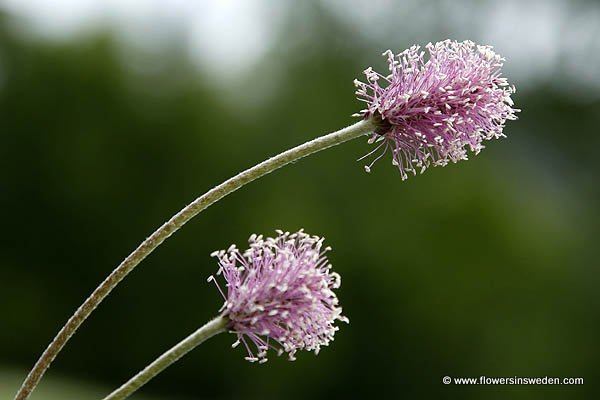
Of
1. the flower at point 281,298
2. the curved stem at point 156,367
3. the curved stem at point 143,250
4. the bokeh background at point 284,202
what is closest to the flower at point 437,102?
the curved stem at point 143,250

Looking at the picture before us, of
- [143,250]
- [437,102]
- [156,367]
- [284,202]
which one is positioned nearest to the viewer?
[156,367]

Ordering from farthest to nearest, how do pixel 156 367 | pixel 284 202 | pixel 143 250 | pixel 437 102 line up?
1. pixel 284 202
2. pixel 437 102
3. pixel 143 250
4. pixel 156 367

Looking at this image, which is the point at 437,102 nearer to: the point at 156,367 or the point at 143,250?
the point at 143,250

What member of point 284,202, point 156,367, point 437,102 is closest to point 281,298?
point 156,367

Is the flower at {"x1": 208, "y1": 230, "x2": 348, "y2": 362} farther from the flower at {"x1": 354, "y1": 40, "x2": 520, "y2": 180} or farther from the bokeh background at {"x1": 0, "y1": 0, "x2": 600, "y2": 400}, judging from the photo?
the bokeh background at {"x1": 0, "y1": 0, "x2": 600, "y2": 400}

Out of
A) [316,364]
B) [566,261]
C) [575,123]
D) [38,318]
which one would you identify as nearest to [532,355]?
[566,261]

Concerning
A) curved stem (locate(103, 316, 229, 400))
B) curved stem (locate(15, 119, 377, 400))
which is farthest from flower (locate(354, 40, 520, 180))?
curved stem (locate(103, 316, 229, 400))

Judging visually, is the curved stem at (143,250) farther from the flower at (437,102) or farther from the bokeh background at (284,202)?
the bokeh background at (284,202)
